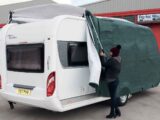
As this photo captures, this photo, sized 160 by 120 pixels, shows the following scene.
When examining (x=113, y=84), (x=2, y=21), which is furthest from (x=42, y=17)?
(x=2, y=21)

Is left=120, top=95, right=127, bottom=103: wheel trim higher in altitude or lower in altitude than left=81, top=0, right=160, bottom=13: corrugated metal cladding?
lower

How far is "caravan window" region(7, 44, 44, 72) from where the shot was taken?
297 inches

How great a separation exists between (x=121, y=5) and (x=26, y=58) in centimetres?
2179

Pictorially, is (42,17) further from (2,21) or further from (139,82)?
(2,21)

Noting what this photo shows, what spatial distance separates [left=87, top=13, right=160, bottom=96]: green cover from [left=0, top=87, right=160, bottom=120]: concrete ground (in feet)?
1.73

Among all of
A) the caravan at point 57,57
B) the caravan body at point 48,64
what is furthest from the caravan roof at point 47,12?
the caravan body at point 48,64

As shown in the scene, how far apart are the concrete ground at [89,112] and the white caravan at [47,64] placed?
53cm

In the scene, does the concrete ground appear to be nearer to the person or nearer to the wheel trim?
the wheel trim

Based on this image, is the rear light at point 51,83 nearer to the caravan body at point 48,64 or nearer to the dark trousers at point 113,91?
the caravan body at point 48,64

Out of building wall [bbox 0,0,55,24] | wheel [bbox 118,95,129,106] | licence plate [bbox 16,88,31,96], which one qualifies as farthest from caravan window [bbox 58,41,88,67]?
building wall [bbox 0,0,55,24]

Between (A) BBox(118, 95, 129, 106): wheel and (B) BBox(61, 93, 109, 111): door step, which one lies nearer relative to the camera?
(B) BBox(61, 93, 109, 111): door step

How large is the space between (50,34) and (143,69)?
13.9 feet

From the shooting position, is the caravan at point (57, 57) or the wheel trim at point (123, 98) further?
the wheel trim at point (123, 98)

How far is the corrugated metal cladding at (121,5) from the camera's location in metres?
27.5
